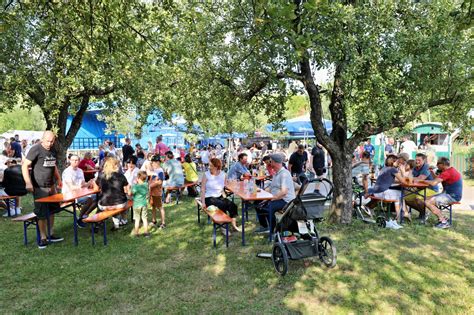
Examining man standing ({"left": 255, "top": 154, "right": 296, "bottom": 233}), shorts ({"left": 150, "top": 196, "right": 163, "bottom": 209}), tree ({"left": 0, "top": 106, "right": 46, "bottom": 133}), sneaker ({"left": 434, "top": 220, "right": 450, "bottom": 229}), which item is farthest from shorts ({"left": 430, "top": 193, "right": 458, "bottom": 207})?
tree ({"left": 0, "top": 106, "right": 46, "bottom": 133})

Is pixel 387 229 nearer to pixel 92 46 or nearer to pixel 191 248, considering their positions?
pixel 191 248

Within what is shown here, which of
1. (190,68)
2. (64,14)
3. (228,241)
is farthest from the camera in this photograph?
(190,68)

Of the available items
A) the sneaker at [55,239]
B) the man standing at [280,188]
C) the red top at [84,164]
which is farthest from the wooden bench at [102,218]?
the red top at [84,164]

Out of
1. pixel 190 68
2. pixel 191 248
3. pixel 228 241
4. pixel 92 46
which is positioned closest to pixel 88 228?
pixel 191 248

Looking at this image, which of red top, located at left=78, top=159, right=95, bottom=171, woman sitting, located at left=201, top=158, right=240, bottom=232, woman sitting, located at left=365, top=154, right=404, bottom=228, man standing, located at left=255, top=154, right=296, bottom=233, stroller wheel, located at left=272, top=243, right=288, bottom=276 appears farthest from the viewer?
red top, located at left=78, top=159, right=95, bottom=171

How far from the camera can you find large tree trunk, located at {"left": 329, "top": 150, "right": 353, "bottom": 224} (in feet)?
A: 21.2

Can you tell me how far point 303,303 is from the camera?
12.1ft

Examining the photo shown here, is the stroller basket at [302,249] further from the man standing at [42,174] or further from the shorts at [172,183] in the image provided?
the shorts at [172,183]

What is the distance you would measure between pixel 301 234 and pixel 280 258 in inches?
17.0

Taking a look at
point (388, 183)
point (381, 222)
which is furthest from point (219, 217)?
point (388, 183)

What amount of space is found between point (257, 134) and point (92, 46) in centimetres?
3605

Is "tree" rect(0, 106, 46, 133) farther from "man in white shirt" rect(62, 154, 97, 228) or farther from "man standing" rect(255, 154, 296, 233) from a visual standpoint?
"man standing" rect(255, 154, 296, 233)

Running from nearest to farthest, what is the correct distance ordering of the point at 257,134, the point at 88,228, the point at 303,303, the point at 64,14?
the point at 303,303, the point at 64,14, the point at 88,228, the point at 257,134

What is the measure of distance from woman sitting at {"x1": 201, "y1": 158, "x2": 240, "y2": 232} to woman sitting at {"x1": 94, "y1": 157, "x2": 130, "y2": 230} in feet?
4.59
